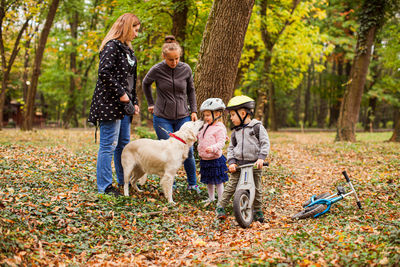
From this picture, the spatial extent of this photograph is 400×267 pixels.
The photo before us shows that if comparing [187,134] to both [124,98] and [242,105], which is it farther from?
[124,98]

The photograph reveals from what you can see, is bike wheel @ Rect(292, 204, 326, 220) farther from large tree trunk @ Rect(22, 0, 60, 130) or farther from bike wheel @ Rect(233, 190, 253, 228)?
large tree trunk @ Rect(22, 0, 60, 130)

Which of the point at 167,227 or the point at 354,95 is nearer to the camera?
the point at 167,227

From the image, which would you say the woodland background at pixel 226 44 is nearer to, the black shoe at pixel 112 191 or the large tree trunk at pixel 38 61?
the large tree trunk at pixel 38 61

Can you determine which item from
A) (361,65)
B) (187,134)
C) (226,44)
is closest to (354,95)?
(361,65)

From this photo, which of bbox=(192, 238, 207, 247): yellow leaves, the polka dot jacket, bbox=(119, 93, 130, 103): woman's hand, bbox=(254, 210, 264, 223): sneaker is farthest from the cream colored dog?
bbox=(254, 210, 264, 223): sneaker

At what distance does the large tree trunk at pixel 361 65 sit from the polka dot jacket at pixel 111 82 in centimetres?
1182

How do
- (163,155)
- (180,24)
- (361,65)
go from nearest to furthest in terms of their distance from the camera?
(163,155) → (180,24) → (361,65)

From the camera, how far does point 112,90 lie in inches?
187

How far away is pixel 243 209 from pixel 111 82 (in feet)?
8.80

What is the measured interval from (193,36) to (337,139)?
806cm

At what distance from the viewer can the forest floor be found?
127 inches

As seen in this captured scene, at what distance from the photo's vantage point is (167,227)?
4.36 m

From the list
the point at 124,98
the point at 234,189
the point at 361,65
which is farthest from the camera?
the point at 361,65

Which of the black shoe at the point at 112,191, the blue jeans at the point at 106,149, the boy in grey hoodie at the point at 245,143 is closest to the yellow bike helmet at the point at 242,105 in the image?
the boy in grey hoodie at the point at 245,143
